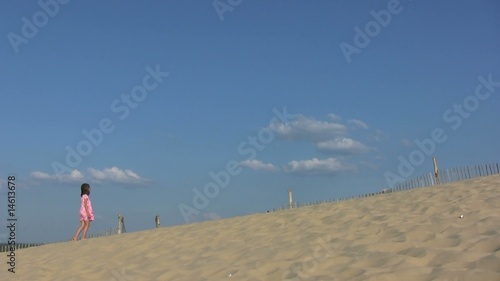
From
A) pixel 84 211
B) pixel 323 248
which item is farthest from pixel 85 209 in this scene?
pixel 323 248

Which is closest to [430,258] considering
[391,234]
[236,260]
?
[391,234]

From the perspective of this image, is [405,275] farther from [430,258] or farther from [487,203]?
[487,203]

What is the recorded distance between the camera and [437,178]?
1369cm

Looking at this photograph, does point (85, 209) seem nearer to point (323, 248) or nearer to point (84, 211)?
point (84, 211)

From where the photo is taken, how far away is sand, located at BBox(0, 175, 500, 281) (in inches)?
156

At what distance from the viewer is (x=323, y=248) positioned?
17.0 ft

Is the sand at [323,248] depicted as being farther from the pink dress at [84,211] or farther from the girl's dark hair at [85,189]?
the girl's dark hair at [85,189]

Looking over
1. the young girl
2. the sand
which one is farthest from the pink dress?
the sand

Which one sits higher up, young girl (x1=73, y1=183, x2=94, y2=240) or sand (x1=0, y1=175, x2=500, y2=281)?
young girl (x1=73, y1=183, x2=94, y2=240)

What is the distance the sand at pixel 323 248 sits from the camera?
396 cm

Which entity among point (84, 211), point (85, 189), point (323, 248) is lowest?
point (323, 248)

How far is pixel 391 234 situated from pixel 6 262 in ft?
23.5

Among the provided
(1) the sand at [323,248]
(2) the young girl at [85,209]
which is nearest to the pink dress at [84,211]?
(2) the young girl at [85,209]

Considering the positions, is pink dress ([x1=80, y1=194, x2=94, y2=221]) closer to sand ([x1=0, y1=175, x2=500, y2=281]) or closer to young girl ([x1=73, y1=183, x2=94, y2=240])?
young girl ([x1=73, y1=183, x2=94, y2=240])
